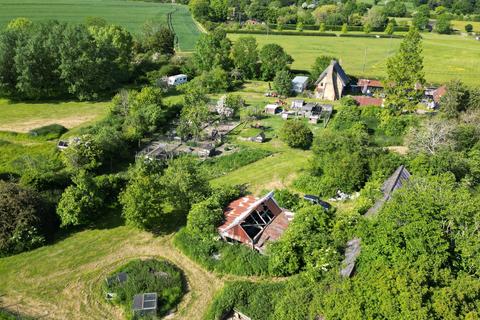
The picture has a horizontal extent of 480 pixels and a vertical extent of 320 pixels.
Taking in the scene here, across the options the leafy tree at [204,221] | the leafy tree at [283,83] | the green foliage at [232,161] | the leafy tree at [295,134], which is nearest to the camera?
the leafy tree at [204,221]

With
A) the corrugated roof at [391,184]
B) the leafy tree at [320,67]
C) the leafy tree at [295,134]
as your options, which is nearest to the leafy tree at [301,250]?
the corrugated roof at [391,184]

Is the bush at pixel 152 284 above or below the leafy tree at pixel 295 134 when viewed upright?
below

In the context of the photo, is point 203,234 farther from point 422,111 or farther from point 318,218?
point 422,111

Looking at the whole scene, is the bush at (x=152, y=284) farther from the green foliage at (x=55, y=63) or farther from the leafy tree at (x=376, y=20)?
the leafy tree at (x=376, y=20)

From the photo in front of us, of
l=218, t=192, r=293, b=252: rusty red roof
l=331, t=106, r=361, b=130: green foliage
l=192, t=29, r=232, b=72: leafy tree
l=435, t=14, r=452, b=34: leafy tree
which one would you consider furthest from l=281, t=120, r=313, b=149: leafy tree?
l=435, t=14, r=452, b=34: leafy tree

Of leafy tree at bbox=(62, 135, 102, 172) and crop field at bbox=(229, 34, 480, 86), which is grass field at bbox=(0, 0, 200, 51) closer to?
crop field at bbox=(229, 34, 480, 86)

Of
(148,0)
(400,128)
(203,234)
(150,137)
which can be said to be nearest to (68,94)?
(150,137)
